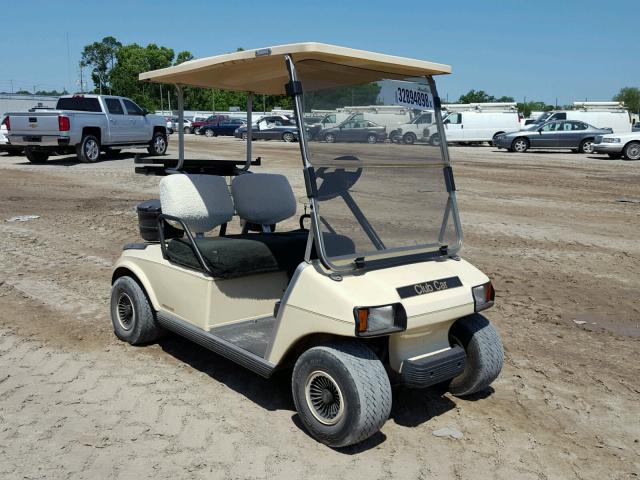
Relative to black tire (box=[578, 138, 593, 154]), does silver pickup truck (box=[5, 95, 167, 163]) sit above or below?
above

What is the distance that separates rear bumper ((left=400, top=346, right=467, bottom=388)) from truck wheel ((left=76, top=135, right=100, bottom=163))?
16.1 m

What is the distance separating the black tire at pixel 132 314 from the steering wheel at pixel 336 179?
1.79 meters

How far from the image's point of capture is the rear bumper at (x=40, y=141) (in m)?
16.9

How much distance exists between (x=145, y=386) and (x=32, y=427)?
2.41ft

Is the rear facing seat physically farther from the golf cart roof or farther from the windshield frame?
the golf cart roof

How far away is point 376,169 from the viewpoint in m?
3.84

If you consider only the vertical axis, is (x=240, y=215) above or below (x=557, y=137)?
below

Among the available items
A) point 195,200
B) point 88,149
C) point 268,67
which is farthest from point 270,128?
point 268,67

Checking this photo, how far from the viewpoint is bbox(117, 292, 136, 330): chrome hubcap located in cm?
482

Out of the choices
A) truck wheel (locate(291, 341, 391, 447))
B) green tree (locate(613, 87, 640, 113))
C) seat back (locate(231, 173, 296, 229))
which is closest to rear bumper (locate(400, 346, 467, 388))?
truck wheel (locate(291, 341, 391, 447))

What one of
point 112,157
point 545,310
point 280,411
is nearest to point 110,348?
point 280,411

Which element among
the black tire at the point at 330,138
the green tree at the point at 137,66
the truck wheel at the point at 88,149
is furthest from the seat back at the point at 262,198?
the green tree at the point at 137,66

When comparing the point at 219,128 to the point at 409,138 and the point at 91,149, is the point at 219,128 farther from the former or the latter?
the point at 409,138

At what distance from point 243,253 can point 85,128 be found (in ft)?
49.2
